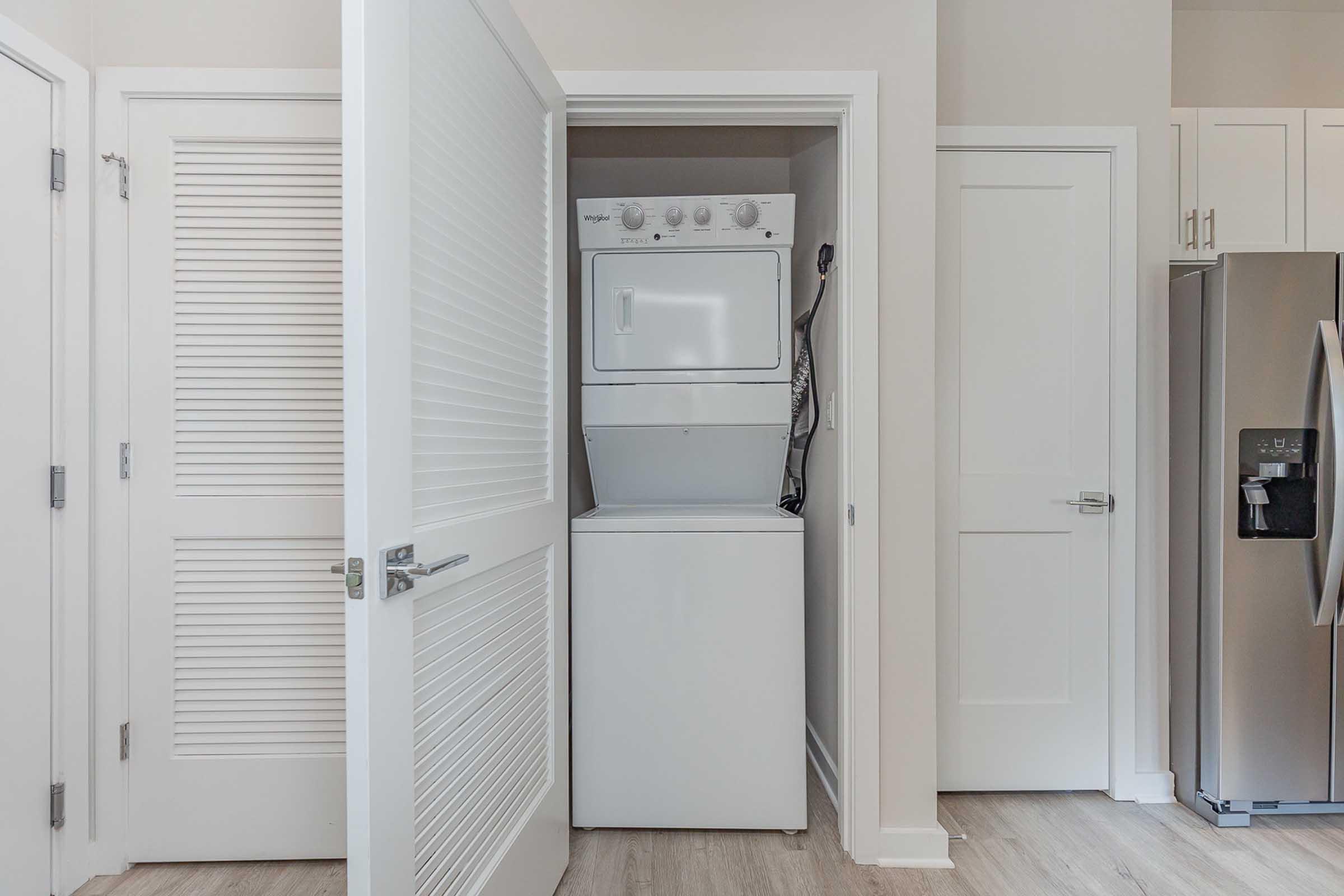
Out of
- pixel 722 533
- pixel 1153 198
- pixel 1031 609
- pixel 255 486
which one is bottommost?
pixel 1031 609

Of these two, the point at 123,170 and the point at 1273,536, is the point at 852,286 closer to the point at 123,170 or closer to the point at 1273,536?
the point at 1273,536

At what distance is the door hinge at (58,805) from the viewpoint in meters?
1.72

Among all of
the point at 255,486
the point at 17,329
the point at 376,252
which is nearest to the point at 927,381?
the point at 376,252

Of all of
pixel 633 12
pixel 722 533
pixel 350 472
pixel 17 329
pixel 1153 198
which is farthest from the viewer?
pixel 1153 198

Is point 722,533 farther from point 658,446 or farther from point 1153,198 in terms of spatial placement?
point 1153,198

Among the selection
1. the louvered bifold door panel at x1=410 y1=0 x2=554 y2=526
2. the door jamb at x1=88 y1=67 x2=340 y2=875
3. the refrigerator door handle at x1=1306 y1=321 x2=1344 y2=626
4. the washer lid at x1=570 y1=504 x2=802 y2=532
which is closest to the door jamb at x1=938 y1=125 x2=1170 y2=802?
the refrigerator door handle at x1=1306 y1=321 x2=1344 y2=626

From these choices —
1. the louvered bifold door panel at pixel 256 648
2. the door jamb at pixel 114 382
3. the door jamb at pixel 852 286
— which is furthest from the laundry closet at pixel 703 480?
the door jamb at pixel 114 382

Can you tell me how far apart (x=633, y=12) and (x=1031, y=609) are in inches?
82.8

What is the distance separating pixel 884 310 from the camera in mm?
1901

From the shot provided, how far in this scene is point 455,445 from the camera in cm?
126

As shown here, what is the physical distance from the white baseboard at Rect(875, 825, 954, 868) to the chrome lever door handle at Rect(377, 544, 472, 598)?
148 centimetres

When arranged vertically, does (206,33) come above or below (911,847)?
above

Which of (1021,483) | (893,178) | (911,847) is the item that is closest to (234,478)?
(893,178)

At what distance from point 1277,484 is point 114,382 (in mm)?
3162
